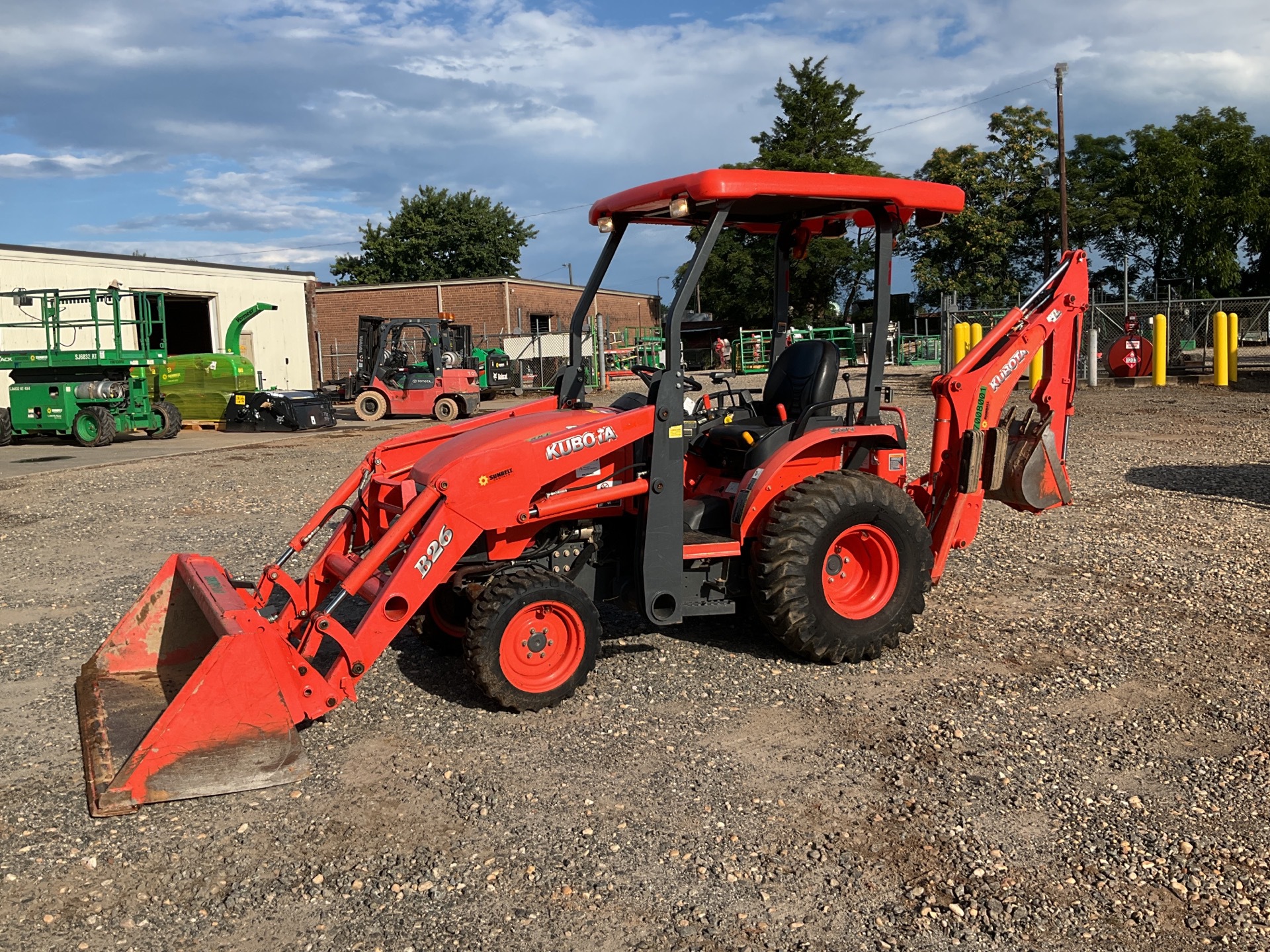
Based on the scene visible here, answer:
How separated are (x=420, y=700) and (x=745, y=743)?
158cm

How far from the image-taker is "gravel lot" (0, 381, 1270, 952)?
323 centimetres

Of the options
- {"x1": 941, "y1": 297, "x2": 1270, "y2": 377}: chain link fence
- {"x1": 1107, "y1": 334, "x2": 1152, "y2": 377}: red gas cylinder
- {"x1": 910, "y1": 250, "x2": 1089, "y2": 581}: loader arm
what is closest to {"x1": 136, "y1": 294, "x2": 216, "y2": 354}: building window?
{"x1": 941, "y1": 297, "x2": 1270, "y2": 377}: chain link fence

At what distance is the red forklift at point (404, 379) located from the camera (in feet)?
80.4

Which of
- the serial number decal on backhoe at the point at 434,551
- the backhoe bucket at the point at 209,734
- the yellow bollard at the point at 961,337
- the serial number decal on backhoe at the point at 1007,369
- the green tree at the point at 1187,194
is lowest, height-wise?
the backhoe bucket at the point at 209,734

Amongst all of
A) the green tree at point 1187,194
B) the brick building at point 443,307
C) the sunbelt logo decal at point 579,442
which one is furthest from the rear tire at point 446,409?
the green tree at point 1187,194

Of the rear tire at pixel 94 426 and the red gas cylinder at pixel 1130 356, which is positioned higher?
the red gas cylinder at pixel 1130 356

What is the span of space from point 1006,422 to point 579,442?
9.47 ft

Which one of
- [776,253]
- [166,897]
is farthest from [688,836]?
[776,253]

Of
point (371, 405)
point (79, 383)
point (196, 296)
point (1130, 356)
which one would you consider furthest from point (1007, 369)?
point (196, 296)

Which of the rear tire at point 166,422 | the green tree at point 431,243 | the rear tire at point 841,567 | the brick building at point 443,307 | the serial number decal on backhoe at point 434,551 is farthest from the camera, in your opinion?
the green tree at point 431,243

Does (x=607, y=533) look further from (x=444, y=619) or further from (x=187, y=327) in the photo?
(x=187, y=327)

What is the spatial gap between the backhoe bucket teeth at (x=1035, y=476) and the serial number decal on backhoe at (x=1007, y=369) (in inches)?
17.1

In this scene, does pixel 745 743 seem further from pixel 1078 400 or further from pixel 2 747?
pixel 1078 400

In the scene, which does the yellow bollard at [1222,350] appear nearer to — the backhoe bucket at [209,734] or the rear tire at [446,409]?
the rear tire at [446,409]
